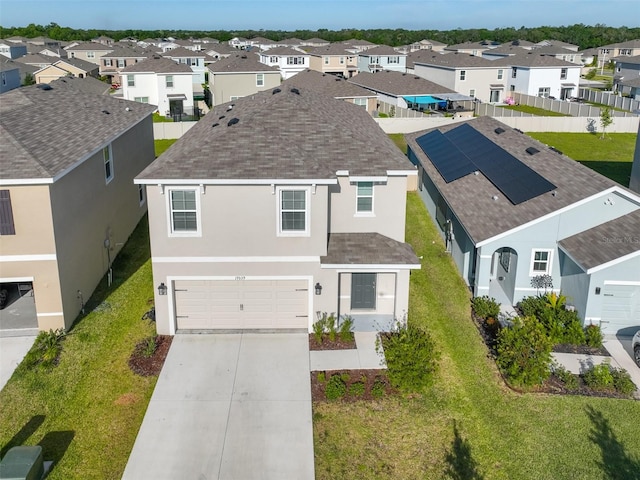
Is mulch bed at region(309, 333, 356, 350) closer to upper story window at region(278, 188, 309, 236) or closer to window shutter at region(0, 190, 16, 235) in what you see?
upper story window at region(278, 188, 309, 236)

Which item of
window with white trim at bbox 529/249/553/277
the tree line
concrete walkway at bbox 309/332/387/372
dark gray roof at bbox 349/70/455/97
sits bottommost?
concrete walkway at bbox 309/332/387/372

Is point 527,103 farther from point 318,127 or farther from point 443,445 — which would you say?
point 443,445

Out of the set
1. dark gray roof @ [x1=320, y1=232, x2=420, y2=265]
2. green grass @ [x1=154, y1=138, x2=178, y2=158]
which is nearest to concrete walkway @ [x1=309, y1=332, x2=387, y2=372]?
dark gray roof @ [x1=320, y1=232, x2=420, y2=265]

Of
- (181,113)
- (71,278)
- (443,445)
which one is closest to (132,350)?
(71,278)

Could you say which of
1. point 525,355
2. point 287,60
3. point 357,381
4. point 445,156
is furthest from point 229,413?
point 287,60

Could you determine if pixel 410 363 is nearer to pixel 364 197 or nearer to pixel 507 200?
pixel 364 197
